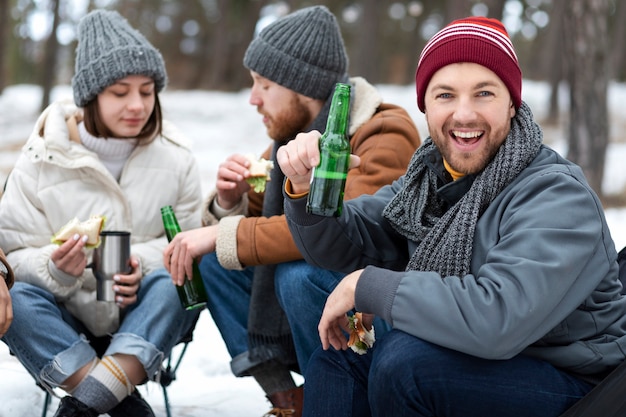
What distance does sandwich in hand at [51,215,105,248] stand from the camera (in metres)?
2.86

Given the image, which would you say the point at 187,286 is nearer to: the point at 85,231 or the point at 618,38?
the point at 85,231

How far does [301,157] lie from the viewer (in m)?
Answer: 2.09

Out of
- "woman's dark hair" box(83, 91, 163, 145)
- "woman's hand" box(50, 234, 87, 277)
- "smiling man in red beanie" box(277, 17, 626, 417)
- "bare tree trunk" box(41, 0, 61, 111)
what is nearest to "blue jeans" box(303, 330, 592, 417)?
"smiling man in red beanie" box(277, 17, 626, 417)

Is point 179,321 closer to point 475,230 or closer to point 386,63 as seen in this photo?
point 475,230

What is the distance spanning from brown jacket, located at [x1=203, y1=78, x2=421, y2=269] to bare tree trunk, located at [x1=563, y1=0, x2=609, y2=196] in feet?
16.5

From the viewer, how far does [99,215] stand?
3.08m

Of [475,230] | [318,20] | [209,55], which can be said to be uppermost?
[318,20]

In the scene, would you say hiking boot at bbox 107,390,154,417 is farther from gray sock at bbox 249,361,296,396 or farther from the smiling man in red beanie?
the smiling man in red beanie

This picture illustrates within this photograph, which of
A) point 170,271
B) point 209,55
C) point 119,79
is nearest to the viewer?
point 170,271

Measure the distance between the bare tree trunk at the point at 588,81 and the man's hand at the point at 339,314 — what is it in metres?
6.29

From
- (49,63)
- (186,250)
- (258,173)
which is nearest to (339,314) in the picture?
(186,250)

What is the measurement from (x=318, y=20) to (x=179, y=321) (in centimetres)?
143

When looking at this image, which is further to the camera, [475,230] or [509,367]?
[475,230]

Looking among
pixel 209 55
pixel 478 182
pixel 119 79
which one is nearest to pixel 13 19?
pixel 209 55
